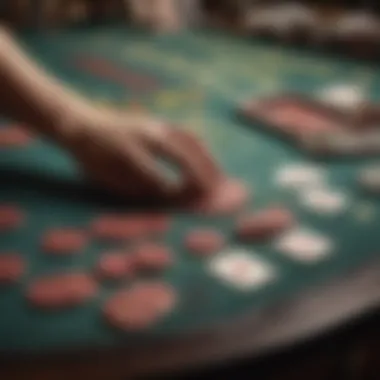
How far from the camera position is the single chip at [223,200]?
3.81 ft

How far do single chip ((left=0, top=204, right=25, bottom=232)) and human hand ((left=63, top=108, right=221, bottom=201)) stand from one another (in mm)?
124

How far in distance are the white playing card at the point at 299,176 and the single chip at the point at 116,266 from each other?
34 cm

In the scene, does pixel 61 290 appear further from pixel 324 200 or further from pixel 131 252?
pixel 324 200

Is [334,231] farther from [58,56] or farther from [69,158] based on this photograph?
[58,56]

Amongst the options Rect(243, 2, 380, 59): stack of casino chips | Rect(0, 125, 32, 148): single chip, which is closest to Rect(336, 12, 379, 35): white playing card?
Rect(243, 2, 380, 59): stack of casino chips

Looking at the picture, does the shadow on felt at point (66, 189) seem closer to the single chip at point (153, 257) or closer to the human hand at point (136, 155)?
the human hand at point (136, 155)

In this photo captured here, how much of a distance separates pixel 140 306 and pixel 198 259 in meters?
0.13

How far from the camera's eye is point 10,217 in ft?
3.60

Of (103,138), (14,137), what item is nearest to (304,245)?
(103,138)

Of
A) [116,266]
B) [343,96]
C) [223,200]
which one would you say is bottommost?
[116,266]

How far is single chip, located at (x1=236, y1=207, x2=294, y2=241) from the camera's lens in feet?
3.55

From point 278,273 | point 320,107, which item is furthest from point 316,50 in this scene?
point 278,273

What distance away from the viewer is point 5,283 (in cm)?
93

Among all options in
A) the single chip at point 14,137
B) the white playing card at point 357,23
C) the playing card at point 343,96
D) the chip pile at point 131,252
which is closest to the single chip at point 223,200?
the chip pile at point 131,252
